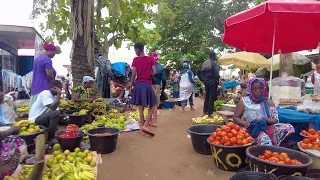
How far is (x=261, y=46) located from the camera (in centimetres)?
677

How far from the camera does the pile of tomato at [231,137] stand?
12.3ft

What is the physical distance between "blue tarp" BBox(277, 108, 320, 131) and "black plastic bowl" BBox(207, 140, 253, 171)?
1.51 metres

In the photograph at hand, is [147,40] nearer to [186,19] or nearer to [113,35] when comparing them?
[113,35]

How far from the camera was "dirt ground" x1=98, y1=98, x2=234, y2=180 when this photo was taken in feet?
12.4

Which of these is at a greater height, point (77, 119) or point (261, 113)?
point (261, 113)

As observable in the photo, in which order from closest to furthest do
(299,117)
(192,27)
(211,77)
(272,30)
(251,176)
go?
(251,176), (299,117), (272,30), (211,77), (192,27)

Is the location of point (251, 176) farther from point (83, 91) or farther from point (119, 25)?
point (119, 25)

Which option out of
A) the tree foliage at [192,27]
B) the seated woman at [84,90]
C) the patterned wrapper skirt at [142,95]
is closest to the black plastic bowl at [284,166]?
the patterned wrapper skirt at [142,95]

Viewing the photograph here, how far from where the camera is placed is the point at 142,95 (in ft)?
19.2

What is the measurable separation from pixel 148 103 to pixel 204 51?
633 inches

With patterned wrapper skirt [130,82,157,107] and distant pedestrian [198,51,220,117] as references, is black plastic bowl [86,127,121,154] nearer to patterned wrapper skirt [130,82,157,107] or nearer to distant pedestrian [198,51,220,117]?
patterned wrapper skirt [130,82,157,107]

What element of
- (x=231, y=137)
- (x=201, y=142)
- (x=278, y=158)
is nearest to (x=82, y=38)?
(x=201, y=142)

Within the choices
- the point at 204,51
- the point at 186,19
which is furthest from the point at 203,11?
the point at 204,51

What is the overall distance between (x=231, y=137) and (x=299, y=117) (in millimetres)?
1680
